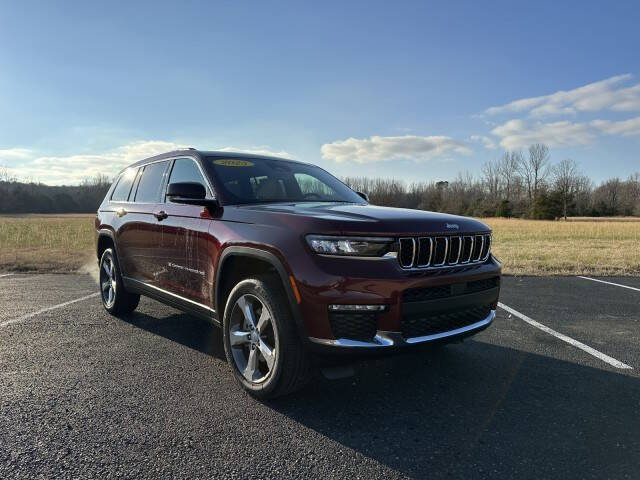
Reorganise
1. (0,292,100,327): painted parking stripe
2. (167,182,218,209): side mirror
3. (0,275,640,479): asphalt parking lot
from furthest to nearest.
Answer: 1. (0,292,100,327): painted parking stripe
2. (167,182,218,209): side mirror
3. (0,275,640,479): asphalt parking lot

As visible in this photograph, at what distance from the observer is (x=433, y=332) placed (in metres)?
2.95

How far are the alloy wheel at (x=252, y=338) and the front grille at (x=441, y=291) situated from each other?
93 cm

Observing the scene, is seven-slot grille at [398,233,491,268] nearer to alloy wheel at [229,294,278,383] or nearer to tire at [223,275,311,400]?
tire at [223,275,311,400]

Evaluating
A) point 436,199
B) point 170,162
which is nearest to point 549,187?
point 436,199

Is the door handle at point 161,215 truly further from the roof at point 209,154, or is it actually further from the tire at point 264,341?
the tire at point 264,341

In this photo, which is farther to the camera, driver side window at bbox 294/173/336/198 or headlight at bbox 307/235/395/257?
driver side window at bbox 294/173/336/198

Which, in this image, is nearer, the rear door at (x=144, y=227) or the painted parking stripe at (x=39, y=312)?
the rear door at (x=144, y=227)

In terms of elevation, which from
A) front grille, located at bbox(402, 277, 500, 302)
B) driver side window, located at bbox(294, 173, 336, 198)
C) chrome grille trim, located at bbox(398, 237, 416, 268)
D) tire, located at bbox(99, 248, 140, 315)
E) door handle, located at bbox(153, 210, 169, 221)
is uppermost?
driver side window, located at bbox(294, 173, 336, 198)

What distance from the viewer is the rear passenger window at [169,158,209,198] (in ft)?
13.3

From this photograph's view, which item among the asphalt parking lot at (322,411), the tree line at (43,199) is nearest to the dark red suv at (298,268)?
the asphalt parking lot at (322,411)

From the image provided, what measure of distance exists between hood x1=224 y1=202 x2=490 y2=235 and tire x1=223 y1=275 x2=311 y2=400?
0.45 metres

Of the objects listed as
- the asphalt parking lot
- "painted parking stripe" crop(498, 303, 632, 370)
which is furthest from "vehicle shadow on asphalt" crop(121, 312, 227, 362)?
"painted parking stripe" crop(498, 303, 632, 370)

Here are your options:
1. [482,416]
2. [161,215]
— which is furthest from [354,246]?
[161,215]

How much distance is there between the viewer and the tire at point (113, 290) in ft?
17.6
